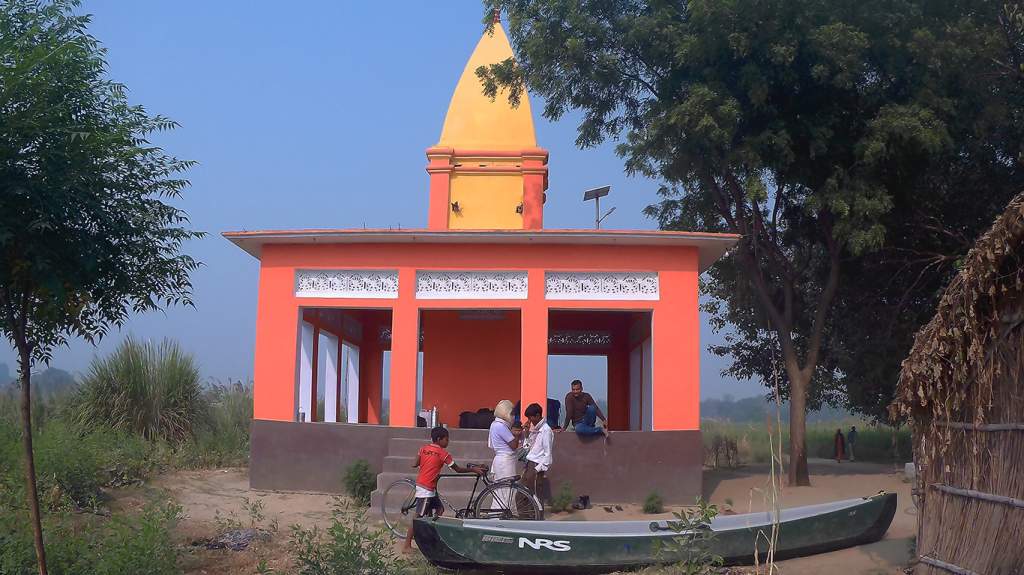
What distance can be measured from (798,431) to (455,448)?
20.8 feet

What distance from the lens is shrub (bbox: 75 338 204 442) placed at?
687 inches

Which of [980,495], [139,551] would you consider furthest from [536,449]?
[980,495]

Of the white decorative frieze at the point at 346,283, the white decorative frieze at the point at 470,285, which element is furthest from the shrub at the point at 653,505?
the white decorative frieze at the point at 346,283

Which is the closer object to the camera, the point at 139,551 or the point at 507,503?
the point at 139,551

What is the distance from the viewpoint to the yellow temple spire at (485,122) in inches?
719

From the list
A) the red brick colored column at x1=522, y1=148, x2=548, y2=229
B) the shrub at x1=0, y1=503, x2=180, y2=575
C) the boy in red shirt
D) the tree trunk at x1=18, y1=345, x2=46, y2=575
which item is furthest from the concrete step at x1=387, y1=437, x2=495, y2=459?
the tree trunk at x1=18, y1=345, x2=46, y2=575

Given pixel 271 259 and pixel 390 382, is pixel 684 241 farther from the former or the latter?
pixel 271 259

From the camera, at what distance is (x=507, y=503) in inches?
446

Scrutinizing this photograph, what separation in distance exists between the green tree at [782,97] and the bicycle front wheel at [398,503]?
21.7 feet

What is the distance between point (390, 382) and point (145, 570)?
6.07 metres

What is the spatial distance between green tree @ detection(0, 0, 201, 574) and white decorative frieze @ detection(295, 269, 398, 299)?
19.5ft

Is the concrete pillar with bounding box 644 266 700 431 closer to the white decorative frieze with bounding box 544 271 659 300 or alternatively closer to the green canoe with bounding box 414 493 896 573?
the white decorative frieze with bounding box 544 271 659 300

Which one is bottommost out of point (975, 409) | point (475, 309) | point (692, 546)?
point (692, 546)

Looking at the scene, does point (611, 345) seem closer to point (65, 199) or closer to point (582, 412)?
point (582, 412)
